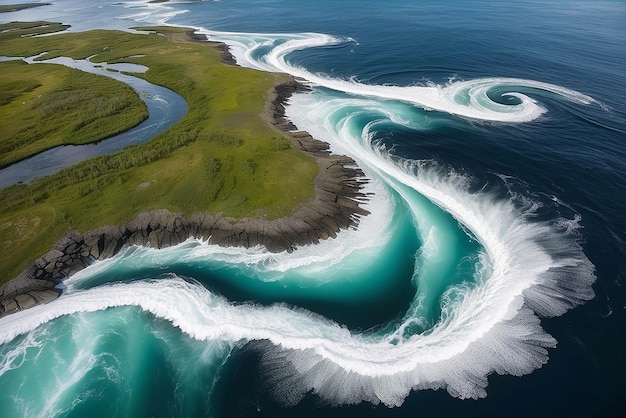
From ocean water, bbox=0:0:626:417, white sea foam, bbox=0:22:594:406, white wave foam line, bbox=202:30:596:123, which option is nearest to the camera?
ocean water, bbox=0:0:626:417

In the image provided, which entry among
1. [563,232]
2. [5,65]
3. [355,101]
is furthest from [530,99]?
[5,65]

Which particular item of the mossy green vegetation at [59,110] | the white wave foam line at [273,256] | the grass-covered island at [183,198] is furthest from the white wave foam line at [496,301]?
the mossy green vegetation at [59,110]

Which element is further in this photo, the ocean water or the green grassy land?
the green grassy land

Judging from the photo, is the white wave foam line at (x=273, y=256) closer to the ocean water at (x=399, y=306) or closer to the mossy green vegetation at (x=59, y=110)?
the ocean water at (x=399, y=306)

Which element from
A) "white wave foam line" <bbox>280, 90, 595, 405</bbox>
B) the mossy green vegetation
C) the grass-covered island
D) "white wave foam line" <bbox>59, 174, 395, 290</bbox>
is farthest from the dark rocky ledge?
the mossy green vegetation

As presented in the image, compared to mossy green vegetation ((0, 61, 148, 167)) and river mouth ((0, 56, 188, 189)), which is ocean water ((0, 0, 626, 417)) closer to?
river mouth ((0, 56, 188, 189))

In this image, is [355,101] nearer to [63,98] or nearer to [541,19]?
[63,98]
